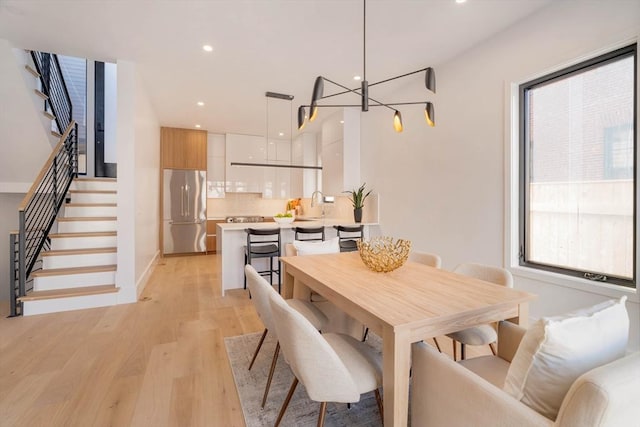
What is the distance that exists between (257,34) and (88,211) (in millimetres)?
3547

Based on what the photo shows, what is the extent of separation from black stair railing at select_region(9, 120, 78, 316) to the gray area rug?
264cm

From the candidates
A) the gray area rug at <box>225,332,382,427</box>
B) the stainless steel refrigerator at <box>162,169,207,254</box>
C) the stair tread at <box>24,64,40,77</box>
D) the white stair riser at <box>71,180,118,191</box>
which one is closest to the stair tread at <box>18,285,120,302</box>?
the white stair riser at <box>71,180,118,191</box>

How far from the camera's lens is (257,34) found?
283 cm

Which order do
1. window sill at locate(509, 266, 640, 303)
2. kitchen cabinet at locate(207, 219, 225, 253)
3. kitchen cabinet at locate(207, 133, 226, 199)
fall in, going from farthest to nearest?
kitchen cabinet at locate(207, 133, 226, 199), kitchen cabinet at locate(207, 219, 225, 253), window sill at locate(509, 266, 640, 303)

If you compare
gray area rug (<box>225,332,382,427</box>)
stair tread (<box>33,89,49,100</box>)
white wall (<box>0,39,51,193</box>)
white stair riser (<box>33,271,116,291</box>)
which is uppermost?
stair tread (<box>33,89,49,100</box>)

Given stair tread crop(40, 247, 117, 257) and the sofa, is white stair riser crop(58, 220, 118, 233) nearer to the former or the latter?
stair tread crop(40, 247, 117, 257)

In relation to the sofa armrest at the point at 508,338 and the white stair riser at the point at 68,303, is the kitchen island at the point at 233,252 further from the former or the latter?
the sofa armrest at the point at 508,338

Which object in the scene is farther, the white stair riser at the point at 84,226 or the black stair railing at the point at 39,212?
the white stair riser at the point at 84,226

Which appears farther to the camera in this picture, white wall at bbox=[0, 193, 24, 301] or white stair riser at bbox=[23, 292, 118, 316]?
white wall at bbox=[0, 193, 24, 301]

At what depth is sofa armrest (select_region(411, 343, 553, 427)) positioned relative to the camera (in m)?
0.81

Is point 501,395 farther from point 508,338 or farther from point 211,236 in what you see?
point 211,236

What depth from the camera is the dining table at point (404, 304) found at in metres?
1.11

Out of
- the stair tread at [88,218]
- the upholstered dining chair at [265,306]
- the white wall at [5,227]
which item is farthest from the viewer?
the white wall at [5,227]

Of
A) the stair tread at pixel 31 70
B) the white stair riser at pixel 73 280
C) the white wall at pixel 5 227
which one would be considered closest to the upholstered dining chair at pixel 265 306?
the white stair riser at pixel 73 280
